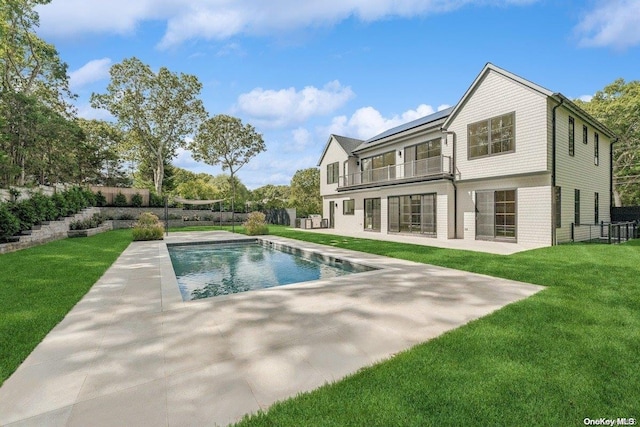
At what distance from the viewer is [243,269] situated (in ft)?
28.7

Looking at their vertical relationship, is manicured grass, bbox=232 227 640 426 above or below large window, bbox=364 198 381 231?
below

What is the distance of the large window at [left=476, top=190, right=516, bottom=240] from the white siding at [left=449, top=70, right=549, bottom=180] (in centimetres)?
96

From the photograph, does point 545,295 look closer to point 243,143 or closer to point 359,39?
point 359,39

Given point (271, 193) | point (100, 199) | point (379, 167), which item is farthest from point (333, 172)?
point (271, 193)

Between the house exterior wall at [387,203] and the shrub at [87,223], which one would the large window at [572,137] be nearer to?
the house exterior wall at [387,203]

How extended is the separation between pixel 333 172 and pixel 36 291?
63.1ft

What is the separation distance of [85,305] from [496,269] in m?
8.19

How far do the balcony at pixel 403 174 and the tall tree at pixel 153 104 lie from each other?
18011 mm

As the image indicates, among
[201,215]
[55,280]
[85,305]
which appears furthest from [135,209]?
[85,305]

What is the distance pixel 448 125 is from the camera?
13.8 meters

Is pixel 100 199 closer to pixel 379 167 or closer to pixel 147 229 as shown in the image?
pixel 147 229

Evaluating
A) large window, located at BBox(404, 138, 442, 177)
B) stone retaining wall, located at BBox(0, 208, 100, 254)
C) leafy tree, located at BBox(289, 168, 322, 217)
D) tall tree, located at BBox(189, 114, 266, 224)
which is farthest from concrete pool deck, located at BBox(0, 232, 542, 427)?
leafy tree, located at BBox(289, 168, 322, 217)

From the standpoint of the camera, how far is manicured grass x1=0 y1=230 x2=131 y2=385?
3027mm

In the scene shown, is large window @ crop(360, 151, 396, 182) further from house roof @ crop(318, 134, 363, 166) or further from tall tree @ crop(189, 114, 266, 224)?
tall tree @ crop(189, 114, 266, 224)
